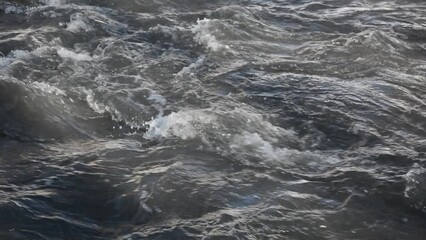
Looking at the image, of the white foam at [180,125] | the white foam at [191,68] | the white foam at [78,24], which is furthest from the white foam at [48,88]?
the white foam at [78,24]

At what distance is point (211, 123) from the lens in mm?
6094

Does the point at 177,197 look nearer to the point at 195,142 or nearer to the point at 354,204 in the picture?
the point at 195,142

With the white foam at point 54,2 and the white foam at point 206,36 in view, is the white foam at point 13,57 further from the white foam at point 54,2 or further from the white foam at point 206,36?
the white foam at point 206,36


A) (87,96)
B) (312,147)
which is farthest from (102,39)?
(312,147)

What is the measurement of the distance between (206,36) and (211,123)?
247cm

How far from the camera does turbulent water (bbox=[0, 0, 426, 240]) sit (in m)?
4.84

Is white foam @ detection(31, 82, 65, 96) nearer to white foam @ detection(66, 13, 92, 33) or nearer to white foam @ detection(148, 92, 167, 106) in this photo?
white foam @ detection(148, 92, 167, 106)

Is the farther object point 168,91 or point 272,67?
point 272,67

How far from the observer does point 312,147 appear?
584cm

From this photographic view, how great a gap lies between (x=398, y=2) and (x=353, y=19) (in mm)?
1277

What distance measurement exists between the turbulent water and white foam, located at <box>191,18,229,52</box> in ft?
0.15

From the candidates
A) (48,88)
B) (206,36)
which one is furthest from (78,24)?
(48,88)

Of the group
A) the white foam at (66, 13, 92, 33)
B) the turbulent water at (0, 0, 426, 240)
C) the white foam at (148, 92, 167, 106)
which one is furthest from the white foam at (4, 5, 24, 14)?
the white foam at (148, 92, 167, 106)

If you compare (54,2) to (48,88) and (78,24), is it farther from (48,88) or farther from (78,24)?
(48,88)
